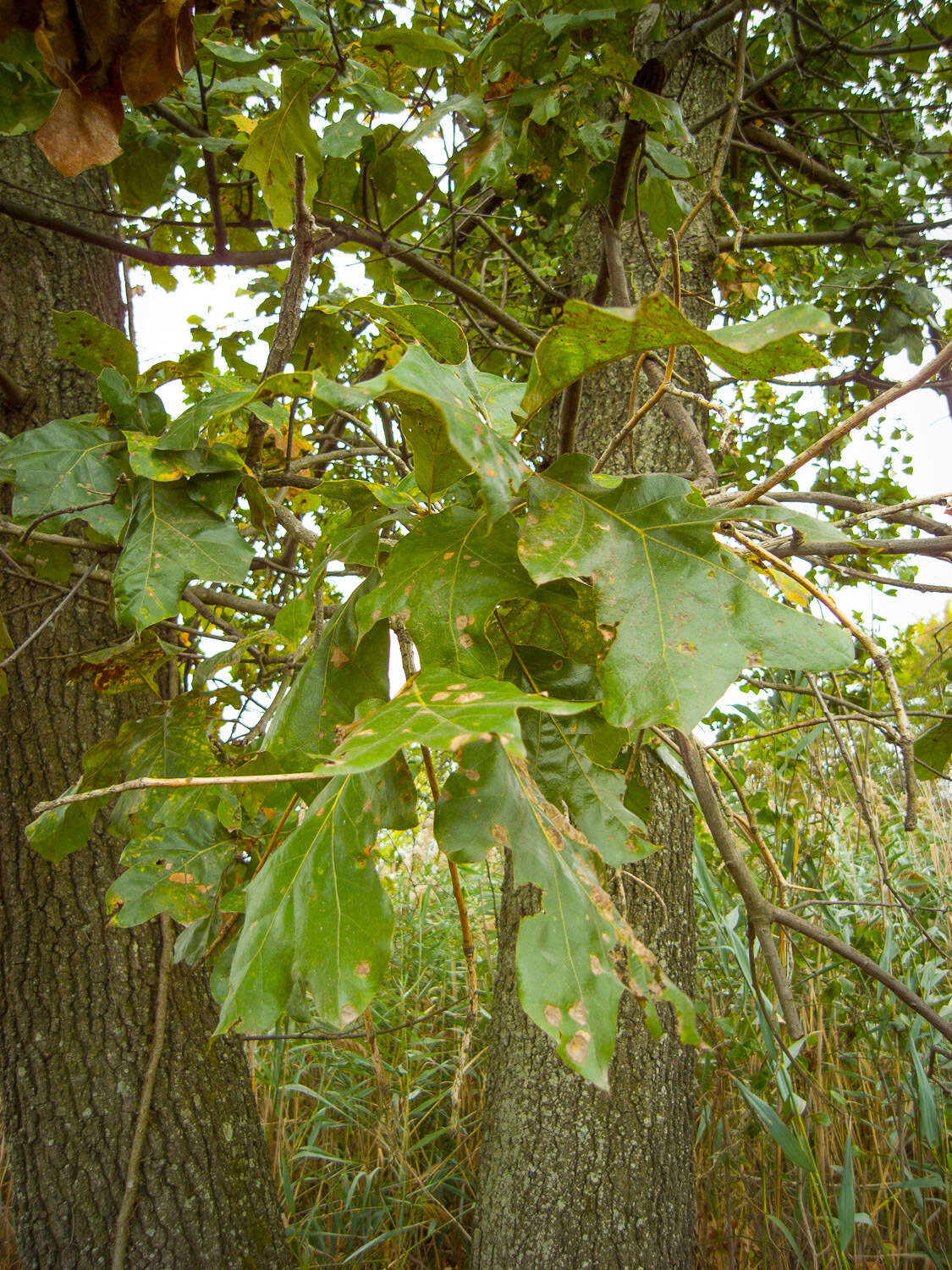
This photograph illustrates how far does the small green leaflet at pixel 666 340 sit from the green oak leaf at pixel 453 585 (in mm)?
132

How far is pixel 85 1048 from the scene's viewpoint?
1.64 m

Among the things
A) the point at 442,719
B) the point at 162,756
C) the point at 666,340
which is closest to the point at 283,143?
the point at 162,756

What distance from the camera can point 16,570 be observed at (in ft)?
4.37

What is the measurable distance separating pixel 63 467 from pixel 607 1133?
1.73 meters

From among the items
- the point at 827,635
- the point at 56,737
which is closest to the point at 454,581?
the point at 827,635

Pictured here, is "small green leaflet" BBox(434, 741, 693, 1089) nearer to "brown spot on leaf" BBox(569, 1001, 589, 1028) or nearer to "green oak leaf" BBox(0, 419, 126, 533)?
"brown spot on leaf" BBox(569, 1001, 589, 1028)

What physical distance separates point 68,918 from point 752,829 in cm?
135

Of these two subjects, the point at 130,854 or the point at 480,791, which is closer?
the point at 480,791

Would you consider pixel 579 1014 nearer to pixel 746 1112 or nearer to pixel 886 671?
pixel 886 671

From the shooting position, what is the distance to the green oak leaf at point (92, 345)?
103 cm

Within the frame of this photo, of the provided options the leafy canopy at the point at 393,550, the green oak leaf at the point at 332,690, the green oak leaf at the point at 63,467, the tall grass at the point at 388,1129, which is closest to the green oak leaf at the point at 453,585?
the leafy canopy at the point at 393,550

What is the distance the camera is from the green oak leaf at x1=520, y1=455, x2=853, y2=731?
537 mm

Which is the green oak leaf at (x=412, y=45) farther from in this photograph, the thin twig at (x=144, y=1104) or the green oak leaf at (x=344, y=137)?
the thin twig at (x=144, y=1104)

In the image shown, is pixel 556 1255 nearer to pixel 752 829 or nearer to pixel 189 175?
pixel 752 829
